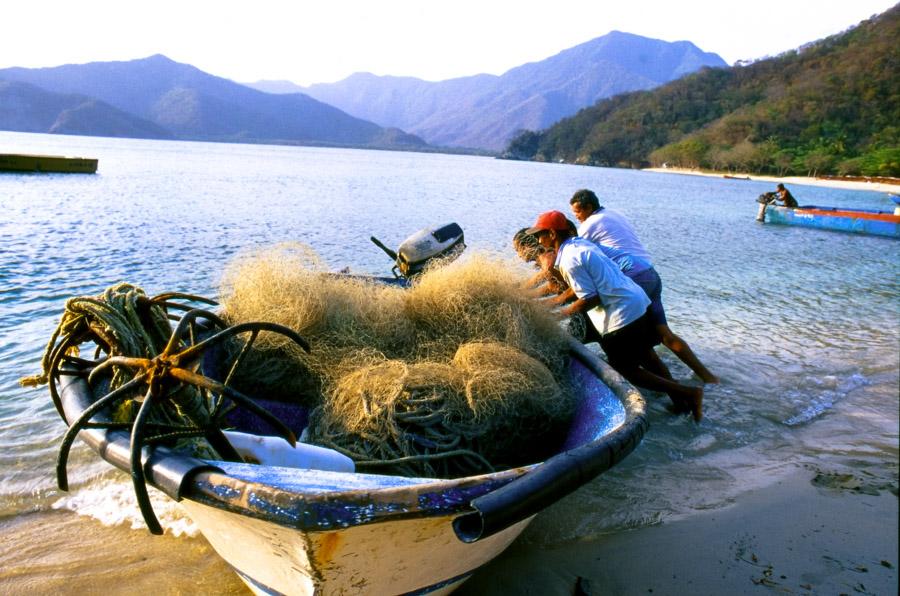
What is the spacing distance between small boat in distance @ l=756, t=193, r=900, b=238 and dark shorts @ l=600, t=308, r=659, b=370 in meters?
21.6

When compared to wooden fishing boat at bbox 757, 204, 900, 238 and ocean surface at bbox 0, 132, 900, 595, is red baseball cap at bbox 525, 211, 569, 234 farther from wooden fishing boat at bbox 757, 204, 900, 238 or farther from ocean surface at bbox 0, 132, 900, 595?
wooden fishing boat at bbox 757, 204, 900, 238

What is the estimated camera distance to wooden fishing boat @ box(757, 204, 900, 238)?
2230 centimetres

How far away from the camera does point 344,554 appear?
8.08 ft

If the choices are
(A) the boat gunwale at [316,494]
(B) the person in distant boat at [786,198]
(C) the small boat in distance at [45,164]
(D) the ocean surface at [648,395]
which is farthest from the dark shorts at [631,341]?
(C) the small boat in distance at [45,164]

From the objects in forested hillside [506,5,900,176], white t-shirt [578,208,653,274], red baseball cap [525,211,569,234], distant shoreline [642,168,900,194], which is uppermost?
forested hillside [506,5,900,176]

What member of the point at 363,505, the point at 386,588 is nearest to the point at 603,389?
the point at 386,588

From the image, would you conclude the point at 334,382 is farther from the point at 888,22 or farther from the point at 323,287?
the point at 888,22

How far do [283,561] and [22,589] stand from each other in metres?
2.01

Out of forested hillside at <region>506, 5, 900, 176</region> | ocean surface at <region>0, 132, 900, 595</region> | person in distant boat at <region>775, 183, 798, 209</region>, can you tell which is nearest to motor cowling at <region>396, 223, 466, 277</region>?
ocean surface at <region>0, 132, 900, 595</region>

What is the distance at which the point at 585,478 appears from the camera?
8.92 ft

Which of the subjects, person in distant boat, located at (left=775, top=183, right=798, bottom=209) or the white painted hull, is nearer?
the white painted hull

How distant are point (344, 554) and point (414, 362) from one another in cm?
204

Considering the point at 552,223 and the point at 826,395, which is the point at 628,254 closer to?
the point at 552,223

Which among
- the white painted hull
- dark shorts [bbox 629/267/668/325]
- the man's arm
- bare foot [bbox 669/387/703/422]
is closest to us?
the white painted hull
